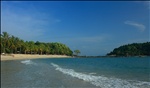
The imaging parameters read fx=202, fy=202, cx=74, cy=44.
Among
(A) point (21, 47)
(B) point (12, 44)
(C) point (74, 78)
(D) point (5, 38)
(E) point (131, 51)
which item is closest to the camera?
(C) point (74, 78)

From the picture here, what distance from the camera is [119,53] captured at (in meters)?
157

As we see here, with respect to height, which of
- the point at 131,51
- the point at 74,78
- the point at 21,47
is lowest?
the point at 74,78

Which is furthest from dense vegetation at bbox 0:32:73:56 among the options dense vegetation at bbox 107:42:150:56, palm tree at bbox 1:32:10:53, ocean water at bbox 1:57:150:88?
ocean water at bbox 1:57:150:88

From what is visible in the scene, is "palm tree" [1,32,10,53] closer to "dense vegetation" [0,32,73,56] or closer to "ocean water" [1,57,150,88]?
"dense vegetation" [0,32,73,56]

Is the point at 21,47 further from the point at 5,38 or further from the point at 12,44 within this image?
the point at 5,38

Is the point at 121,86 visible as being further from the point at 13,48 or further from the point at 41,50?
the point at 41,50

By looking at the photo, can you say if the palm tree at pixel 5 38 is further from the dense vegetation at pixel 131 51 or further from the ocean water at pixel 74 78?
the dense vegetation at pixel 131 51

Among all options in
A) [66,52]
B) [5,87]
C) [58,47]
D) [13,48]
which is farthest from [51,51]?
[5,87]

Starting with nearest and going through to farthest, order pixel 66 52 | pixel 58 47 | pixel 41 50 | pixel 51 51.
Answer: pixel 41 50, pixel 51 51, pixel 58 47, pixel 66 52

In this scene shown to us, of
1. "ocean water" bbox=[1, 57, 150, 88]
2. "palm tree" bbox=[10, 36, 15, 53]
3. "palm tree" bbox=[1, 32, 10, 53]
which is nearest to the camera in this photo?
"ocean water" bbox=[1, 57, 150, 88]

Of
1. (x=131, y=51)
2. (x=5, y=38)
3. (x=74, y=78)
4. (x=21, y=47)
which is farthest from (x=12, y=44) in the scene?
(x=131, y=51)

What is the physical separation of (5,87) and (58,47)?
133368 millimetres

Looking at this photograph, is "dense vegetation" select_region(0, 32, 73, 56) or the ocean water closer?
the ocean water

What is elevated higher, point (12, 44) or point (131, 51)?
point (12, 44)
